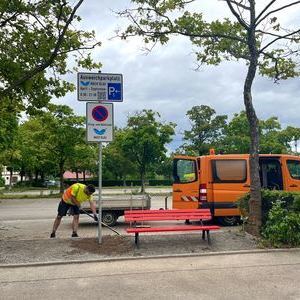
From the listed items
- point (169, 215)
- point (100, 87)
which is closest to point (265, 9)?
point (100, 87)

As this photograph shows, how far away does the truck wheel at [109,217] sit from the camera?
14.9 meters

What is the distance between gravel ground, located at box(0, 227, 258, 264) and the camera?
871 centimetres

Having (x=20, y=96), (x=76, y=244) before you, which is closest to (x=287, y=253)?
(x=76, y=244)

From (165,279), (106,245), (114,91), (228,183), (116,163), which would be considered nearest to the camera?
(165,279)

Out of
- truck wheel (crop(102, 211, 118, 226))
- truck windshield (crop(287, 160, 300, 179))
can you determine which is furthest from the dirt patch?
truck windshield (crop(287, 160, 300, 179))

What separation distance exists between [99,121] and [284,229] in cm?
433

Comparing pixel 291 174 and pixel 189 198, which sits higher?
pixel 291 174

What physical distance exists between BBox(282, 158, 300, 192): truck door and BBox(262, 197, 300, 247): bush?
5.24 metres

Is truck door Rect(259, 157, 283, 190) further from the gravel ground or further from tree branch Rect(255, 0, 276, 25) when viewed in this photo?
tree branch Rect(255, 0, 276, 25)

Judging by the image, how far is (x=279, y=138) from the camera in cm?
5056

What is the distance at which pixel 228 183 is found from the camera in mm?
14273

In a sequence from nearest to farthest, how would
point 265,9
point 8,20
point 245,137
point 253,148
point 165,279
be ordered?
point 165,279 < point 265,9 < point 253,148 < point 8,20 < point 245,137

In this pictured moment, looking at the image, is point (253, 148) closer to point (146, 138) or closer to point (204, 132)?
point (146, 138)

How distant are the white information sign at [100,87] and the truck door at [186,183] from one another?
17.1 ft
